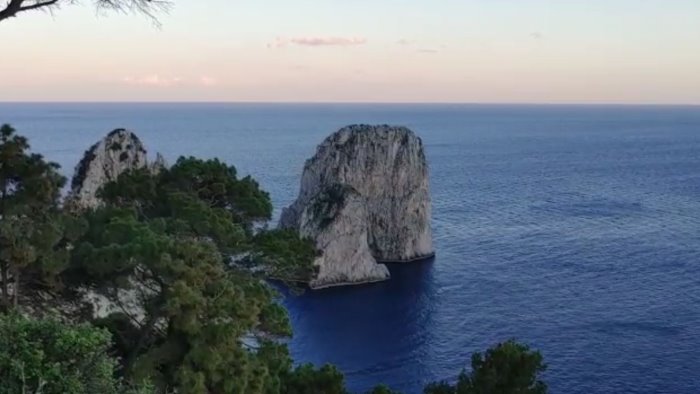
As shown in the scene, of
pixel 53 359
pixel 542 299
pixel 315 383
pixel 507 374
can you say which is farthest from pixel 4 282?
pixel 542 299

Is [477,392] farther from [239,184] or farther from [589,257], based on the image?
[589,257]

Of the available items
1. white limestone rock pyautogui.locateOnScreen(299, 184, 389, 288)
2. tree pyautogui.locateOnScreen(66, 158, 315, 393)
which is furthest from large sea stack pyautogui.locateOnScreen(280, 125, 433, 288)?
tree pyautogui.locateOnScreen(66, 158, 315, 393)

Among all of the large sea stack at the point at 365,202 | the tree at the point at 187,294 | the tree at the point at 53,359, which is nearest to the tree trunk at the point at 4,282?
the tree at the point at 187,294

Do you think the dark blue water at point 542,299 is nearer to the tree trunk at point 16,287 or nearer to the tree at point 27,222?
the tree at point 27,222

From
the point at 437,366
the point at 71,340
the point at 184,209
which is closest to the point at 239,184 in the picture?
the point at 184,209

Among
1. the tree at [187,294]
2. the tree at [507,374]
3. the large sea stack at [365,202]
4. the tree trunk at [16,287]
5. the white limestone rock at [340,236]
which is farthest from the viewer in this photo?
the large sea stack at [365,202]
